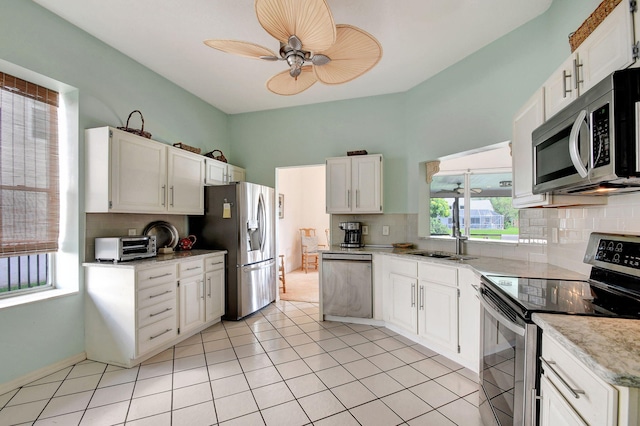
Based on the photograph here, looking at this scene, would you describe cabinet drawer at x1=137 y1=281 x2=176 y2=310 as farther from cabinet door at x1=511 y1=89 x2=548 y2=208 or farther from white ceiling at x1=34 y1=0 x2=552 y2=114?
cabinet door at x1=511 y1=89 x2=548 y2=208

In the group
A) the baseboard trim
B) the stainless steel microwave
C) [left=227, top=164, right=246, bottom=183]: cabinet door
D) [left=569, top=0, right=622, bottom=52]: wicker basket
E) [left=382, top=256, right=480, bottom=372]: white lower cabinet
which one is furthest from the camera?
[left=227, top=164, right=246, bottom=183]: cabinet door

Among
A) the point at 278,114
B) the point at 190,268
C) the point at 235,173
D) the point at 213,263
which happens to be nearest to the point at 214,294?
the point at 213,263

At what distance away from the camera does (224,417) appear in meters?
1.78

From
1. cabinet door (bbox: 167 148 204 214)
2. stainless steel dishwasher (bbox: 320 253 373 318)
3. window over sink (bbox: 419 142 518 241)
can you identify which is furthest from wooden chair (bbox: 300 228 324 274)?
cabinet door (bbox: 167 148 204 214)

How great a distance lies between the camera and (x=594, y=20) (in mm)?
1399

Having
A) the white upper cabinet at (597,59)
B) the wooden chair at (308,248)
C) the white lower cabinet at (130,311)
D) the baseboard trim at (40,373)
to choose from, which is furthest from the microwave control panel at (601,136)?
the wooden chair at (308,248)

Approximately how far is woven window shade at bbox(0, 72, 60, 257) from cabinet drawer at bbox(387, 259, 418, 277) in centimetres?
323

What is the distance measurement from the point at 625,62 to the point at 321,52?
5.15 feet

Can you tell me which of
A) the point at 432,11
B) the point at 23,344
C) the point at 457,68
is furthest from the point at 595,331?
the point at 23,344

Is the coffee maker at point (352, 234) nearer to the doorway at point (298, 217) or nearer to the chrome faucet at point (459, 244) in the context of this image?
the chrome faucet at point (459, 244)

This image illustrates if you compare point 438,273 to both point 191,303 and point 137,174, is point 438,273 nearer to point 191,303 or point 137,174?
point 191,303

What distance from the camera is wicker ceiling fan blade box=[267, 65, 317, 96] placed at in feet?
7.64

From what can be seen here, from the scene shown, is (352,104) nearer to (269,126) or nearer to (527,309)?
(269,126)

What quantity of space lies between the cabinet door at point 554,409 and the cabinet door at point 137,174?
3150mm
